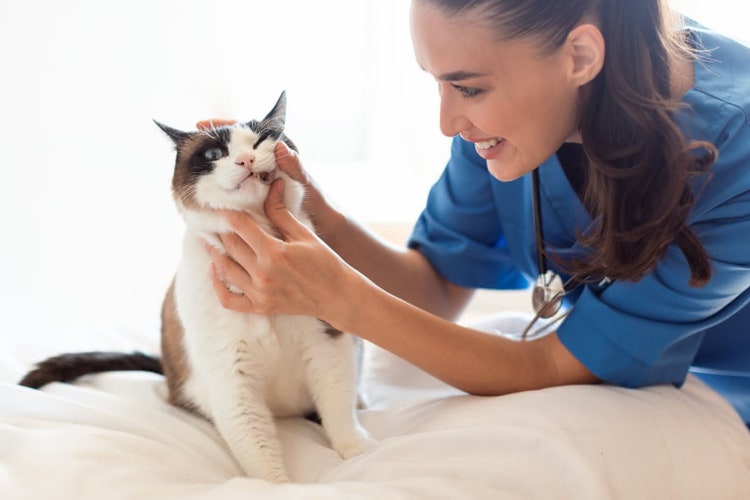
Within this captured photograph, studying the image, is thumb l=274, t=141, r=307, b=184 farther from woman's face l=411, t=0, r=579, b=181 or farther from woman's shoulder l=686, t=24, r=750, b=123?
woman's shoulder l=686, t=24, r=750, b=123

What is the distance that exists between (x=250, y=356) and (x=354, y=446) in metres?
0.19

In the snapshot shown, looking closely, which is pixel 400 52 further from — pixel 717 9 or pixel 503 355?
pixel 503 355

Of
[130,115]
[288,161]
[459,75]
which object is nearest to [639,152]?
[459,75]

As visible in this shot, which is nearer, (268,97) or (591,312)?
(591,312)

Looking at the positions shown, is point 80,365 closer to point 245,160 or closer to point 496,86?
point 245,160

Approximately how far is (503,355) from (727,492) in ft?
1.11

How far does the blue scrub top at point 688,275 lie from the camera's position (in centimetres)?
Answer: 97

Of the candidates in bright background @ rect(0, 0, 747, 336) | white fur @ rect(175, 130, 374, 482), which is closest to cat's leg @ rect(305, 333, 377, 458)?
white fur @ rect(175, 130, 374, 482)

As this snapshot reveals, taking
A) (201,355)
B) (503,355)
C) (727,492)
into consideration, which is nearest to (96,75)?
(201,355)

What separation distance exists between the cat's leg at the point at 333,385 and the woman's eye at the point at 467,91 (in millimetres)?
386

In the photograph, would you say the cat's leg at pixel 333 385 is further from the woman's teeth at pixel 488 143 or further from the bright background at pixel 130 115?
the bright background at pixel 130 115

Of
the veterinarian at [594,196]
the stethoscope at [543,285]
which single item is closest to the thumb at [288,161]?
the veterinarian at [594,196]

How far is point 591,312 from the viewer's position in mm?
1061

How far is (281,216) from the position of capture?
0.98m
